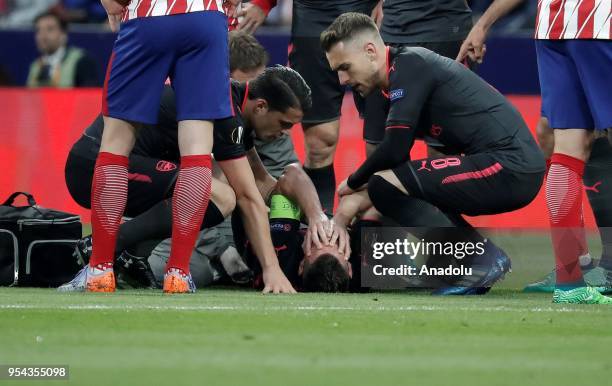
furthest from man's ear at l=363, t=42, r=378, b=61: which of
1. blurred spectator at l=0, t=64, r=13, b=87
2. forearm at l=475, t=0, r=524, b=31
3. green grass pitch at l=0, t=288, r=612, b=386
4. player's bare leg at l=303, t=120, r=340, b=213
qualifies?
blurred spectator at l=0, t=64, r=13, b=87

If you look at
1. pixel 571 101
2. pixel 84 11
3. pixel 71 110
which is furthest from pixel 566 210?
pixel 84 11

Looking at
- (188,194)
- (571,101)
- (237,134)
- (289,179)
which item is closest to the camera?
(571,101)

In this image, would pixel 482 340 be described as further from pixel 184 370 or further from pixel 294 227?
pixel 294 227

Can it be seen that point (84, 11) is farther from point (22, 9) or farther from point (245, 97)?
point (245, 97)

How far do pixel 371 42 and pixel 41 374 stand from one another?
132 inches

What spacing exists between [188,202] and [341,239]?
878 millimetres

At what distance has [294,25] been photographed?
8.28 m

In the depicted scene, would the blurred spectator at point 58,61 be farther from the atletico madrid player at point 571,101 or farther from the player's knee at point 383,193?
the atletico madrid player at point 571,101

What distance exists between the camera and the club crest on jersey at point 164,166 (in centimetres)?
676

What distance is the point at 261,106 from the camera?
6.81 metres

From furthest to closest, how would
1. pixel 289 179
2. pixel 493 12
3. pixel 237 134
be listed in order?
1. pixel 493 12
2. pixel 289 179
3. pixel 237 134

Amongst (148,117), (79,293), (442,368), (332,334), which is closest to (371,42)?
(148,117)

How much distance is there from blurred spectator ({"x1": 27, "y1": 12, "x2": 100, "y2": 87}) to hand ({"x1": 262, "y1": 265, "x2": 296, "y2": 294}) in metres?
7.12

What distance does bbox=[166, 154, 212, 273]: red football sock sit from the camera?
6168mm
